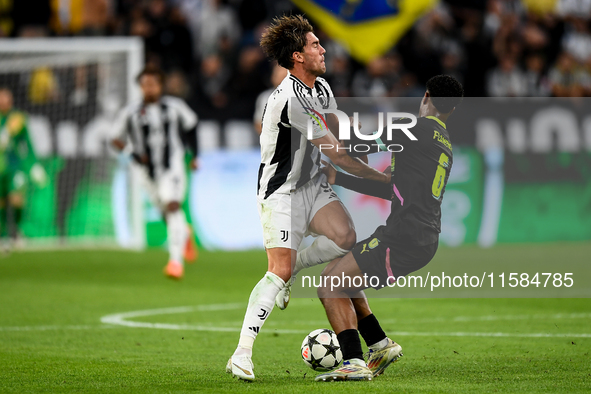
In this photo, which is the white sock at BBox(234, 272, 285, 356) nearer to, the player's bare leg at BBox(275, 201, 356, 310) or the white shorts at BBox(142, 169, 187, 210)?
the player's bare leg at BBox(275, 201, 356, 310)

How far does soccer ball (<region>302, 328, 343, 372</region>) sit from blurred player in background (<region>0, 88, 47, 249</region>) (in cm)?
975

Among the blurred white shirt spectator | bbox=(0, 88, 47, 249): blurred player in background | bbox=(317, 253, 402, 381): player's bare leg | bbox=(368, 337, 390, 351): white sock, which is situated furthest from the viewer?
the blurred white shirt spectator

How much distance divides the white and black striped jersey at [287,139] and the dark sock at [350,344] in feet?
2.88

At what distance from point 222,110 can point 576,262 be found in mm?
6193

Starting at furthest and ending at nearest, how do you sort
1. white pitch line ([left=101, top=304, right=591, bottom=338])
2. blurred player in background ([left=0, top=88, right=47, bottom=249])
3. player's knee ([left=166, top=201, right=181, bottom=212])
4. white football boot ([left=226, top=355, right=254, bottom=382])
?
blurred player in background ([left=0, top=88, right=47, bottom=249]) → player's knee ([left=166, top=201, right=181, bottom=212]) → white pitch line ([left=101, top=304, right=591, bottom=338]) → white football boot ([left=226, top=355, right=254, bottom=382])

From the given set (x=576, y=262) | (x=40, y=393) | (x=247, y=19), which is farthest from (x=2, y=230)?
(x=40, y=393)

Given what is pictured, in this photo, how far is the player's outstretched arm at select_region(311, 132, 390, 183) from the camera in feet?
16.7

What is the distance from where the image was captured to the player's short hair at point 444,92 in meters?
5.25

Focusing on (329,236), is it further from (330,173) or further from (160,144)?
(160,144)

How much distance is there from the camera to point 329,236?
5316 millimetres

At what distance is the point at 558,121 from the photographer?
50.2 ft

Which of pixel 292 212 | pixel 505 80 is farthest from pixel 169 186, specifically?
pixel 505 80

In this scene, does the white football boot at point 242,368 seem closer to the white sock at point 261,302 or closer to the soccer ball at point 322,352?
the white sock at point 261,302

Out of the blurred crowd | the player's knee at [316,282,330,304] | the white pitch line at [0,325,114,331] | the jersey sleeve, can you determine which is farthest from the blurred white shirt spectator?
the player's knee at [316,282,330,304]
